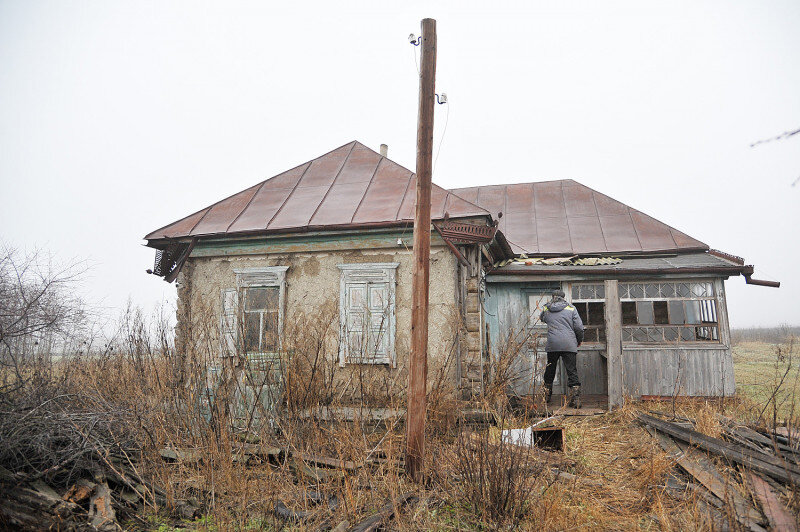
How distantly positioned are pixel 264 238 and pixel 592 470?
6.14 m

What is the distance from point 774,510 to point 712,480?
768 millimetres

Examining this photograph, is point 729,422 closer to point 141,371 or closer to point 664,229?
point 664,229

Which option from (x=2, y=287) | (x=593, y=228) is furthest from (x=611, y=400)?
(x=2, y=287)

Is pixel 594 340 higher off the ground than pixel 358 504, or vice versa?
pixel 594 340

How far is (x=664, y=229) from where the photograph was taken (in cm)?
1147

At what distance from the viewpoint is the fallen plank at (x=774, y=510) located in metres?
3.57

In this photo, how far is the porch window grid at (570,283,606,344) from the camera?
32.5 feet

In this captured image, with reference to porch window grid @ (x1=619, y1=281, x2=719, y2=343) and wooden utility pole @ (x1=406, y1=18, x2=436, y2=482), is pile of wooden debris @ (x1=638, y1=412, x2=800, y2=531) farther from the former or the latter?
porch window grid @ (x1=619, y1=281, x2=719, y2=343)

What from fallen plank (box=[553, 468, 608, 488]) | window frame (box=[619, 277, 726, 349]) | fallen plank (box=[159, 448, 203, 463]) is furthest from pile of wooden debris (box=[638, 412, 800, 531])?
fallen plank (box=[159, 448, 203, 463])

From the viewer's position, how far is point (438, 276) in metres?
7.94

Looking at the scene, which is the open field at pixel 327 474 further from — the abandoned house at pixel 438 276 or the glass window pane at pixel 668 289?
the glass window pane at pixel 668 289

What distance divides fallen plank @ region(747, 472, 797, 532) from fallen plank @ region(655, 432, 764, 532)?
89mm

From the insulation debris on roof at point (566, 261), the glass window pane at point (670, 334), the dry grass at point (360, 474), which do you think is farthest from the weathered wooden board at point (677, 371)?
the dry grass at point (360, 474)

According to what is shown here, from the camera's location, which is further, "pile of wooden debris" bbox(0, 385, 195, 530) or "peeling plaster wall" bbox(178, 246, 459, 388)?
"peeling plaster wall" bbox(178, 246, 459, 388)
